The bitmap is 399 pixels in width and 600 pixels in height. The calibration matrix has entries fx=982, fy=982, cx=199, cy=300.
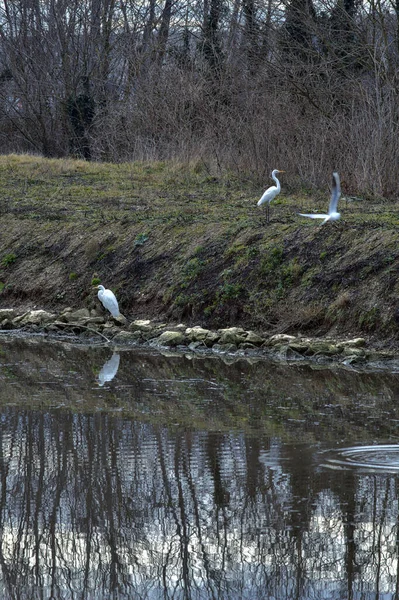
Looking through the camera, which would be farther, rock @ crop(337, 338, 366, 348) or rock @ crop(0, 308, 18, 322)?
rock @ crop(0, 308, 18, 322)

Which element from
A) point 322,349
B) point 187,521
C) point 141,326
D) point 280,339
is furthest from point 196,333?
point 187,521

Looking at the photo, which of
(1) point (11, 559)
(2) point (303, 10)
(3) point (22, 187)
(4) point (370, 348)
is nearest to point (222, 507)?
(1) point (11, 559)

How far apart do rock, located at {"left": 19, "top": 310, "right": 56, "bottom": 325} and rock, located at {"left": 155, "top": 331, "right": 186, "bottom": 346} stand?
221 cm

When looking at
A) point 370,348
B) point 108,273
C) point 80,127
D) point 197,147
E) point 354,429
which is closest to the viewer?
point 354,429

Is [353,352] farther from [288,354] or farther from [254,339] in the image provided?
[254,339]

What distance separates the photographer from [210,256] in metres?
13.9

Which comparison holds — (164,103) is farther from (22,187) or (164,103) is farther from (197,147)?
(22,187)

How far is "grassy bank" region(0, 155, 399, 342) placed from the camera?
40.2 feet

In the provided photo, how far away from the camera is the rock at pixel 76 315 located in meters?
14.1

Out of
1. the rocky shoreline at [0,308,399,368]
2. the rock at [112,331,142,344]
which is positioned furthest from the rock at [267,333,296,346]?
the rock at [112,331,142,344]

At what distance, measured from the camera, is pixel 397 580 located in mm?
4617

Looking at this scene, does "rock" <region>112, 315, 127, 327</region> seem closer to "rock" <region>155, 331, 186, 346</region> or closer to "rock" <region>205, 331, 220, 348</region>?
"rock" <region>155, 331, 186, 346</region>

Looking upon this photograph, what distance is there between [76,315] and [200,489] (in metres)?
8.35

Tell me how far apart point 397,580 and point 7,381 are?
6.43 meters
